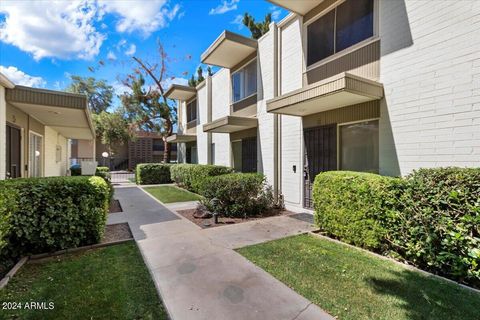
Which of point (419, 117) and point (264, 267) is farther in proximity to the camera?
point (419, 117)

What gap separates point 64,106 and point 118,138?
26162 mm

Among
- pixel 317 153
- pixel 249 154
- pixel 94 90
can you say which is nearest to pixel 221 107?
pixel 249 154

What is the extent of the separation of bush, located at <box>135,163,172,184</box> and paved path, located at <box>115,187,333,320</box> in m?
11.6

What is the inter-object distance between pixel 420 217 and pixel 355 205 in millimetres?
1211

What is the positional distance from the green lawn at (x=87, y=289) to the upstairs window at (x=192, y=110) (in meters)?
14.7

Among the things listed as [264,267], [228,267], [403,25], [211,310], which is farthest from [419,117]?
[211,310]

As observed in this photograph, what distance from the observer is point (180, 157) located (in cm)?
2136

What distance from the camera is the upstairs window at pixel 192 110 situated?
18.1 metres

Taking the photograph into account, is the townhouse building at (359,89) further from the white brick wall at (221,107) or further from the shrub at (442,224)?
the white brick wall at (221,107)

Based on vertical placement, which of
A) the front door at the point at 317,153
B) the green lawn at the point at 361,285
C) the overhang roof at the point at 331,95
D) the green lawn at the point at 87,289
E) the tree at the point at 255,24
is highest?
the tree at the point at 255,24

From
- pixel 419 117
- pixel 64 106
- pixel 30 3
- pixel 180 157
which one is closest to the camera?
pixel 419 117

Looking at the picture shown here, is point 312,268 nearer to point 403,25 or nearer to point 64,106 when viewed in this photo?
point 403,25

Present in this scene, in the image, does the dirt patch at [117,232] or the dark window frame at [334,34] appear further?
the dark window frame at [334,34]

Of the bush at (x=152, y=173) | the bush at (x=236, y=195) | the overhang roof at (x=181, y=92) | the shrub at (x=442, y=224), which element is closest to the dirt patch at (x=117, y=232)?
the bush at (x=236, y=195)
